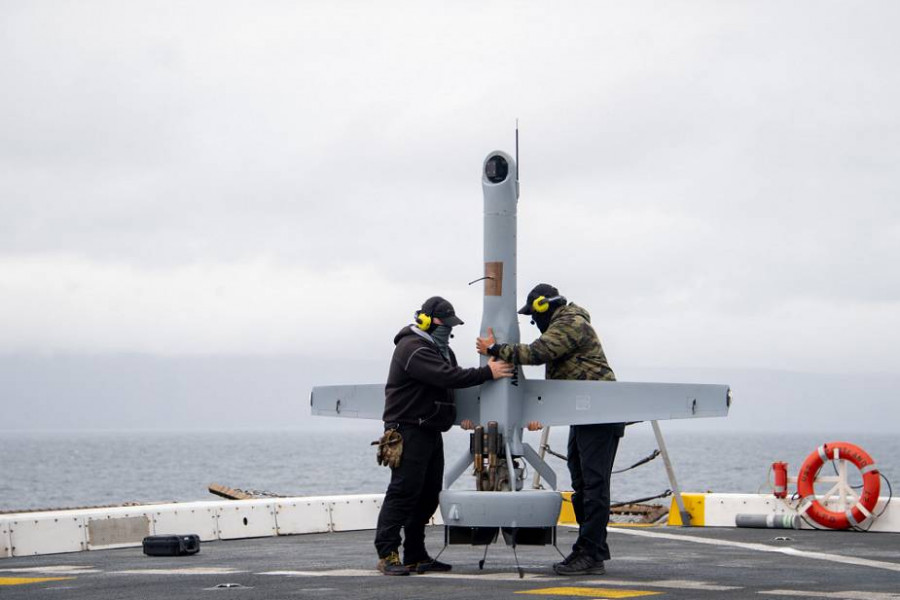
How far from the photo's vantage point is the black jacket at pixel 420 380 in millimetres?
10836

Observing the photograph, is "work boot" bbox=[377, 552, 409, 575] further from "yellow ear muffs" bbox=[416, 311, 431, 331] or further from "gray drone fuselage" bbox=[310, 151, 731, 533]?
"yellow ear muffs" bbox=[416, 311, 431, 331]

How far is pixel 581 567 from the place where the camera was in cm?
1070

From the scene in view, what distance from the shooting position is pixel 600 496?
35.2ft

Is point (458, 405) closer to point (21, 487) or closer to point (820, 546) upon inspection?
point (820, 546)

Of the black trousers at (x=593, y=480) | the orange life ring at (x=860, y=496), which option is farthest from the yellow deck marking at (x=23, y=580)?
the orange life ring at (x=860, y=496)

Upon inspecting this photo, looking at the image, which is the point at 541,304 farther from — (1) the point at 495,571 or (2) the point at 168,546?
(2) the point at 168,546

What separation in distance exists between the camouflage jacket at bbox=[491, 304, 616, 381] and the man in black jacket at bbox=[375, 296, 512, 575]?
252 mm

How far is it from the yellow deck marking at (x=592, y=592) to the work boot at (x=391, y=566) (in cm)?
167

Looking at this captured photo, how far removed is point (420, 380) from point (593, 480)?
5.34 feet

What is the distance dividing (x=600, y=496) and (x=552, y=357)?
4.01 feet

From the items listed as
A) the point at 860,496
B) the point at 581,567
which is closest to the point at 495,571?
the point at 581,567

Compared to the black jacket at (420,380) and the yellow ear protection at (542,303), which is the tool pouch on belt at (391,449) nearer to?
the black jacket at (420,380)

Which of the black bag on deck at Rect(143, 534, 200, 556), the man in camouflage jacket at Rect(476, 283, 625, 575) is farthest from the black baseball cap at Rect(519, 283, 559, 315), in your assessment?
the black bag on deck at Rect(143, 534, 200, 556)

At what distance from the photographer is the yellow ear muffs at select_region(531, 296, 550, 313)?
11.2 metres
